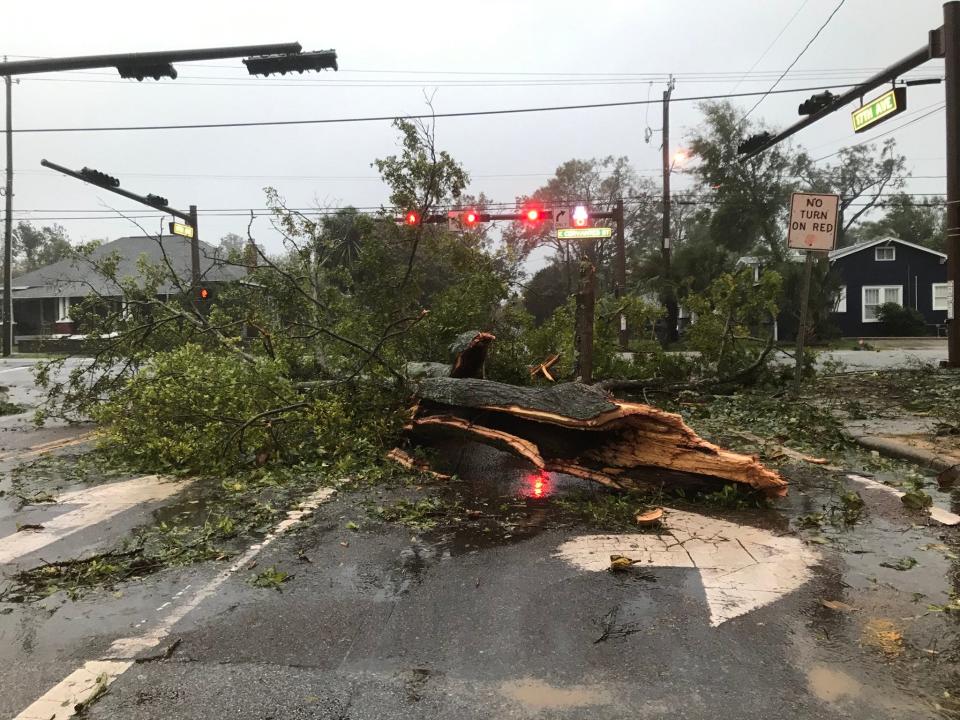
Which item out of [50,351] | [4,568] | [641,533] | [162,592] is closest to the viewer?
[162,592]

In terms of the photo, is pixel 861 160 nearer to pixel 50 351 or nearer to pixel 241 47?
pixel 241 47

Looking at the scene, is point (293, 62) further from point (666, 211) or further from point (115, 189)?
point (666, 211)

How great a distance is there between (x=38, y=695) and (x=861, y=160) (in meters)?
49.3

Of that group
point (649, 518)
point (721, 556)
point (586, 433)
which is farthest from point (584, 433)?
point (721, 556)

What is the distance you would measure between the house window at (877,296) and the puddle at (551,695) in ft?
126

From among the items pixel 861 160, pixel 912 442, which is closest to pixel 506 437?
pixel 912 442

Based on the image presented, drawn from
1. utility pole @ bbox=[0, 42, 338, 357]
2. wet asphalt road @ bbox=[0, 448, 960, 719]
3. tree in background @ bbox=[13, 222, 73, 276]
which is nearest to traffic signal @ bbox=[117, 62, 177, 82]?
utility pole @ bbox=[0, 42, 338, 357]

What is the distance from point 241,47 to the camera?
28.2 ft

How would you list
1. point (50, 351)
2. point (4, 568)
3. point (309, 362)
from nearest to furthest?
point (4, 568), point (309, 362), point (50, 351)

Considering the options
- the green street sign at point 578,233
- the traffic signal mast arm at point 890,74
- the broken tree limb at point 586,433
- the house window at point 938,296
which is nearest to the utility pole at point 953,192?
the traffic signal mast arm at point 890,74

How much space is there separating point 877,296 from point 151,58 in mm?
36899

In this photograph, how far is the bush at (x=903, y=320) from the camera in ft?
108

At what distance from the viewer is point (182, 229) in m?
21.5

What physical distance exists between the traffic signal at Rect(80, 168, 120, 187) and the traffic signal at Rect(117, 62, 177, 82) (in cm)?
1004
